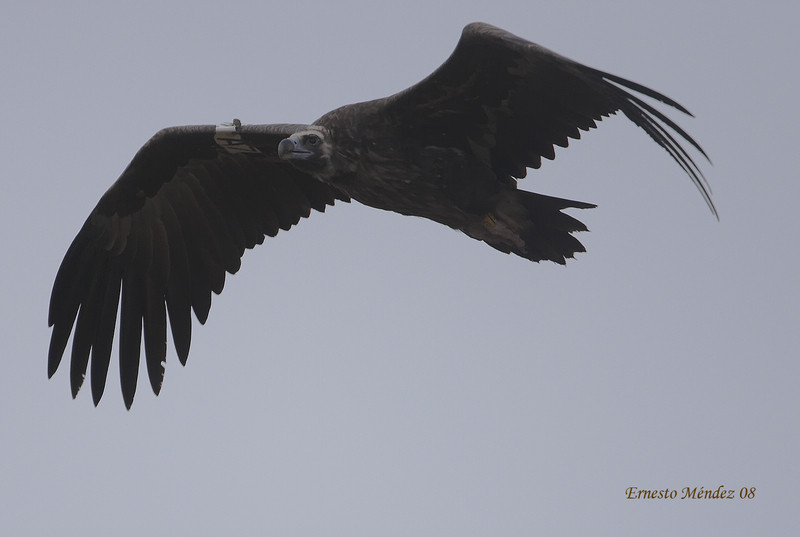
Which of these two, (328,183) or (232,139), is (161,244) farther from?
(328,183)

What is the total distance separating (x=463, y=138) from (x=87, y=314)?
3.19 meters

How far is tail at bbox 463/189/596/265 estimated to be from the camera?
679 cm

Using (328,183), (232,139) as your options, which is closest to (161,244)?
(232,139)

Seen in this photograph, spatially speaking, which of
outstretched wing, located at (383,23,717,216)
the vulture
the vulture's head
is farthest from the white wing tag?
outstretched wing, located at (383,23,717,216)

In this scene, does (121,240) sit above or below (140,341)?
above

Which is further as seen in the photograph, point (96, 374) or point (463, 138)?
point (96, 374)

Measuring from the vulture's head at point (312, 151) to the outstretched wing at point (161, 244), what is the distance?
1.19m

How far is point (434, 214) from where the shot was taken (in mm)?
6859

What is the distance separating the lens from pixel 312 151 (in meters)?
6.73

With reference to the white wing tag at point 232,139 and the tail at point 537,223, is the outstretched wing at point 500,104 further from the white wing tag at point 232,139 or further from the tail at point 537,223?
the white wing tag at point 232,139

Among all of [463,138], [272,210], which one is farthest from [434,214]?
[272,210]

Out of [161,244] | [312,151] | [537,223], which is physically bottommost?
[537,223]

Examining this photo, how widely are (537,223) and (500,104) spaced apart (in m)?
0.77

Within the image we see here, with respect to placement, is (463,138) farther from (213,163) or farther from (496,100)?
(213,163)
